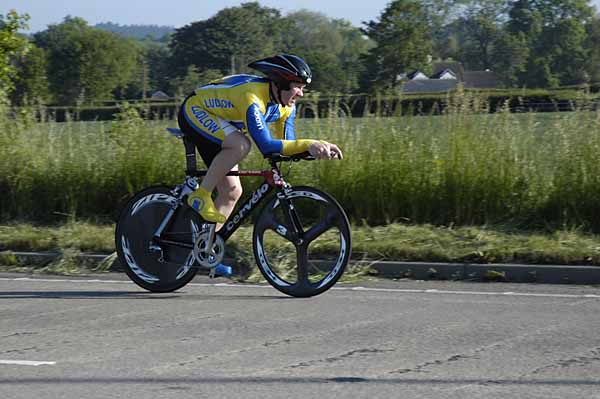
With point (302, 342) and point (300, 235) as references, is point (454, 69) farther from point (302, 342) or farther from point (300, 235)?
point (302, 342)

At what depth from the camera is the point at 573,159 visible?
462 inches

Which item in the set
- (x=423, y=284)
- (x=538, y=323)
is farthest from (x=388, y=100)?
(x=538, y=323)

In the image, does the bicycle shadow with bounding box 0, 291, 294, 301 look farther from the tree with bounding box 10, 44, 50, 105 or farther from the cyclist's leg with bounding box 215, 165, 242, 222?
the tree with bounding box 10, 44, 50, 105

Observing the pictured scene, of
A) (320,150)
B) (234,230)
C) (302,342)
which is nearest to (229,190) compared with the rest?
(234,230)

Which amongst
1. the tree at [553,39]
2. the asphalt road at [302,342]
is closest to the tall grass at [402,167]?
the asphalt road at [302,342]

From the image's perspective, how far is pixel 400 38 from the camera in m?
25.3

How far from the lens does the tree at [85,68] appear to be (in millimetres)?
21938

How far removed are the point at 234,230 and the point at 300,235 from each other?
0.56 m

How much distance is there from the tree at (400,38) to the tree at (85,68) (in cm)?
588

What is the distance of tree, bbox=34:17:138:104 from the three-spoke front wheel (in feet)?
37.9

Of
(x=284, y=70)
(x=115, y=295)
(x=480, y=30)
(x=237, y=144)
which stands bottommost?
(x=115, y=295)

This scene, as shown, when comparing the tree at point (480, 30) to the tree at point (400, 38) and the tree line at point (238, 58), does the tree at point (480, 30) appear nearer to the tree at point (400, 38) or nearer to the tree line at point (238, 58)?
the tree line at point (238, 58)

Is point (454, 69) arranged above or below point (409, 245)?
above

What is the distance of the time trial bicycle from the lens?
26.9 ft
